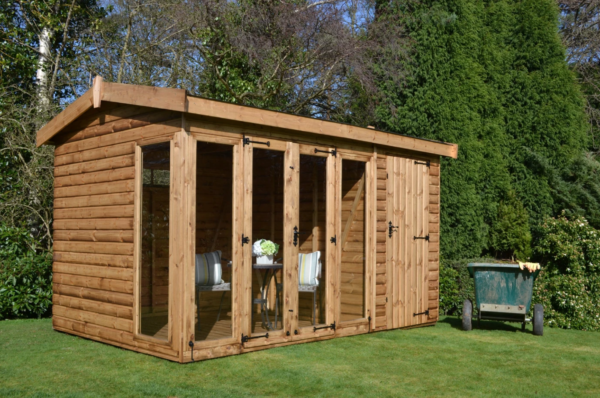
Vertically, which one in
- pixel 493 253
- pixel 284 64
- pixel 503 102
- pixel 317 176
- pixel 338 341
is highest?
pixel 284 64

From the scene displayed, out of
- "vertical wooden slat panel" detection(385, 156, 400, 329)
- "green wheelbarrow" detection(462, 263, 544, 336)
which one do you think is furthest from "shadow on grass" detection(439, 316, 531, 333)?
"vertical wooden slat panel" detection(385, 156, 400, 329)

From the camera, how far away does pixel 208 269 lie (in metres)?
6.84

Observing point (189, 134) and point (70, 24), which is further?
point (70, 24)

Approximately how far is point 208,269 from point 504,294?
3.77m

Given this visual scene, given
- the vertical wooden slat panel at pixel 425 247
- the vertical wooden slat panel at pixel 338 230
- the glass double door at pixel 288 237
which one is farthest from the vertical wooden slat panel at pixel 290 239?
the vertical wooden slat panel at pixel 425 247

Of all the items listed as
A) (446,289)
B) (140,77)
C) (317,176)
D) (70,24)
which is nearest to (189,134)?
(317,176)

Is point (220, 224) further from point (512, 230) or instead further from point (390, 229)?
point (512, 230)

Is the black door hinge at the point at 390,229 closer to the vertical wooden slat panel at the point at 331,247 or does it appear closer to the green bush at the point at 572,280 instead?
the vertical wooden slat panel at the point at 331,247

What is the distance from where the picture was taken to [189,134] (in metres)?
5.80

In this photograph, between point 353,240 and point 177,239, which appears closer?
point 177,239

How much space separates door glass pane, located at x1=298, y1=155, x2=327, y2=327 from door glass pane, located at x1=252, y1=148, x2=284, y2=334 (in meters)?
0.29

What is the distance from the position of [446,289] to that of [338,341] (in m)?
3.45

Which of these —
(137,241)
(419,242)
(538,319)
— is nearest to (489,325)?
(538,319)

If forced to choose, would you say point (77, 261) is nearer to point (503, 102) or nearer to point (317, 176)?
point (317, 176)
